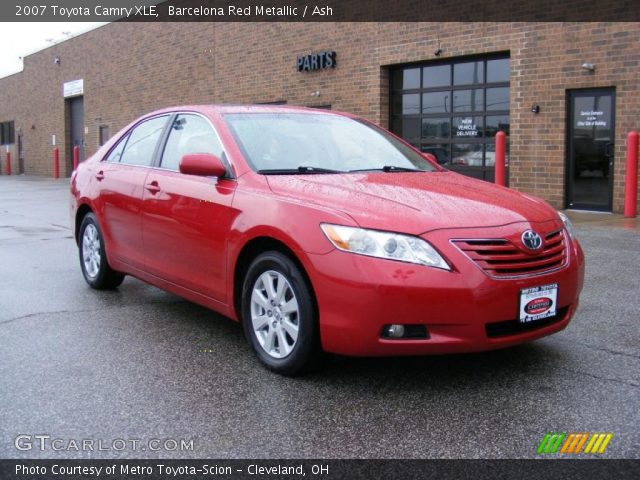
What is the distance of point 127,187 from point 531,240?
3.17m

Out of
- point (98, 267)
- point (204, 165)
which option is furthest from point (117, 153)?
point (204, 165)

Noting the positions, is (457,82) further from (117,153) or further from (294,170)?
(294,170)

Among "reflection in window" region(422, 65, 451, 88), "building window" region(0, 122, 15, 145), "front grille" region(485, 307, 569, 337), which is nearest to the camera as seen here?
"front grille" region(485, 307, 569, 337)

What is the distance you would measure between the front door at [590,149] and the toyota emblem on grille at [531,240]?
10149mm

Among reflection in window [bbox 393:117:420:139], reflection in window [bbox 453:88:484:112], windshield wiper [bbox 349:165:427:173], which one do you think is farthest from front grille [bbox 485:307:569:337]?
reflection in window [bbox 393:117:420:139]

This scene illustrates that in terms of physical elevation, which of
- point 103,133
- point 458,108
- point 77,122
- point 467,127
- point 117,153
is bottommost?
point 117,153

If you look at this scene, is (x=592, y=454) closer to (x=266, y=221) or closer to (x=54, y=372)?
(x=266, y=221)

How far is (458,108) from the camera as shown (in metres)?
15.8

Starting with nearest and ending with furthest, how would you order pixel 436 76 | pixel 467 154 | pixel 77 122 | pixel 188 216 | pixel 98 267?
1. pixel 188 216
2. pixel 98 267
3. pixel 467 154
4. pixel 436 76
5. pixel 77 122

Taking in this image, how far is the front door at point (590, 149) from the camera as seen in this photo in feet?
43.4

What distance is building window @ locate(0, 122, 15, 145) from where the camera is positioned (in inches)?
1563

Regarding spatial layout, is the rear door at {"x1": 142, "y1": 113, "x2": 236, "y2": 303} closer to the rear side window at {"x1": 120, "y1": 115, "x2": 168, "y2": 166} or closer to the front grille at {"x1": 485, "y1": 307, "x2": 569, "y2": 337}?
the rear side window at {"x1": 120, "y1": 115, "x2": 168, "y2": 166}

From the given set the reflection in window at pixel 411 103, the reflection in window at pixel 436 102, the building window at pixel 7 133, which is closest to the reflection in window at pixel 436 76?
the reflection in window at pixel 436 102

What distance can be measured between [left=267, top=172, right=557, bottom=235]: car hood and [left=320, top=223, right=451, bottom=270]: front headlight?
44 mm
